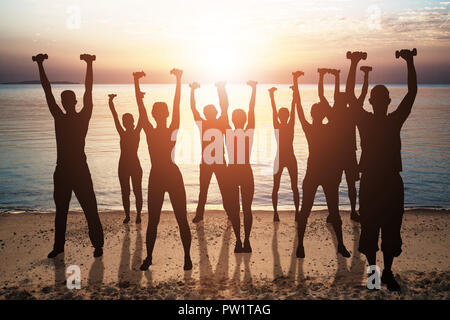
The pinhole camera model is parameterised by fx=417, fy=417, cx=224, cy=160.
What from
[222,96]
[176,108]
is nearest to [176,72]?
[176,108]

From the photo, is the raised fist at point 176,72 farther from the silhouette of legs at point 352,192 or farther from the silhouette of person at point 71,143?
the silhouette of legs at point 352,192

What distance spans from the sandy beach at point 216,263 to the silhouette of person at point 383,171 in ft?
2.60

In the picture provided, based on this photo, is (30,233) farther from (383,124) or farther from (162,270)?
(383,124)

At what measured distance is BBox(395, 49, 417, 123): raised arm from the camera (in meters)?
6.06

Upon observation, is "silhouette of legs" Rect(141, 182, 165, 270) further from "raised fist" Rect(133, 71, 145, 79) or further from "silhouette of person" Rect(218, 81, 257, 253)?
"raised fist" Rect(133, 71, 145, 79)

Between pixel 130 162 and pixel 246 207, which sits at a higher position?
pixel 130 162

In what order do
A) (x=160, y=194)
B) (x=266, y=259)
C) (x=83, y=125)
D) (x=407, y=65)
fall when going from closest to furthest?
(x=407, y=65) < (x=160, y=194) < (x=83, y=125) < (x=266, y=259)

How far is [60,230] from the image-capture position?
7961 millimetres

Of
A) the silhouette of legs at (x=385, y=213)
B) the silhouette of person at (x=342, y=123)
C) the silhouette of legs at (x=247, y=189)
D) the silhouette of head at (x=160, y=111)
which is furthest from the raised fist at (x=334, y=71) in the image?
the silhouette of head at (x=160, y=111)

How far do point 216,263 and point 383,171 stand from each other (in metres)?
3.47

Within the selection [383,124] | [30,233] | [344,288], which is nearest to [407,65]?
[383,124]

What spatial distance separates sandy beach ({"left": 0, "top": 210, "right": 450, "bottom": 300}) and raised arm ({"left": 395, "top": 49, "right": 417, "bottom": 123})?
270cm

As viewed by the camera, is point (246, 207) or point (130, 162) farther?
point (130, 162)

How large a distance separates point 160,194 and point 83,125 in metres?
1.95
